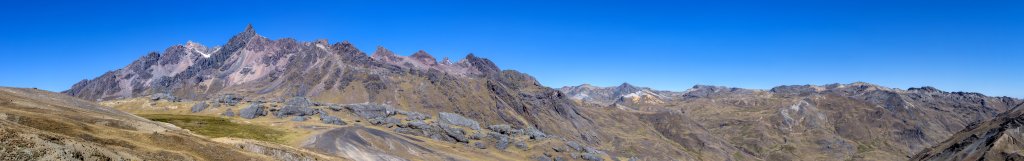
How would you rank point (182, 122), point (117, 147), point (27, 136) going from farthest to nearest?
1. point (182, 122)
2. point (117, 147)
3. point (27, 136)

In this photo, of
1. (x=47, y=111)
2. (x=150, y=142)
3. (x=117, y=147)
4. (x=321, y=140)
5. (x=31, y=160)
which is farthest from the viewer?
(x=321, y=140)

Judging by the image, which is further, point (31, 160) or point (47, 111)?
point (47, 111)

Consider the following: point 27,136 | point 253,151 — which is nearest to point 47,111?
point 253,151

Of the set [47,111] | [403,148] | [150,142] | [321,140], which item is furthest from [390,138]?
[150,142]

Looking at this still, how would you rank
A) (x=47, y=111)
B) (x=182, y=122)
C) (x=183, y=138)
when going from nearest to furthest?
(x=183, y=138)
(x=47, y=111)
(x=182, y=122)

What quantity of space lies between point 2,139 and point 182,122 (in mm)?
153188

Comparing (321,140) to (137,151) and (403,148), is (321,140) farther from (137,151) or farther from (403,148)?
(137,151)

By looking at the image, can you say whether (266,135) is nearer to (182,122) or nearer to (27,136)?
(182,122)

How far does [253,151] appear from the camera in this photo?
351 feet

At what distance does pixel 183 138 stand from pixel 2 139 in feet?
120

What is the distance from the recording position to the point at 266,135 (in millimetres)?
178125

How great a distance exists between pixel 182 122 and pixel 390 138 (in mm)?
68351

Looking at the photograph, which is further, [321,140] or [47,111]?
[321,140]

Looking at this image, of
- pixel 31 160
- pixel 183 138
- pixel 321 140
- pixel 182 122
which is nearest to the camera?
pixel 31 160
